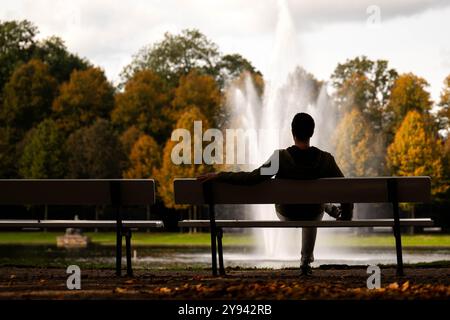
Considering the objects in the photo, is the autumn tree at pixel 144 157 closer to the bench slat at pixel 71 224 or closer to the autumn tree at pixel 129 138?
the autumn tree at pixel 129 138

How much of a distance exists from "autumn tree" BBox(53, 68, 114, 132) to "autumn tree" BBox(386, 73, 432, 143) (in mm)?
19314

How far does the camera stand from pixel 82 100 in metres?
60.4

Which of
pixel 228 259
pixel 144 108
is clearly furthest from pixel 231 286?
pixel 144 108

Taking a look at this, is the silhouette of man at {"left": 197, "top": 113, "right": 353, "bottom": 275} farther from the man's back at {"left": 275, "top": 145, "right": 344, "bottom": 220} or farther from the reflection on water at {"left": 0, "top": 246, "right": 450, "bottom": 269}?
the reflection on water at {"left": 0, "top": 246, "right": 450, "bottom": 269}

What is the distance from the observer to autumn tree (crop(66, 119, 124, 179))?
5372cm

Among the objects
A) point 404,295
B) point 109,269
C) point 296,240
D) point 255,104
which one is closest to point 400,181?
point 404,295

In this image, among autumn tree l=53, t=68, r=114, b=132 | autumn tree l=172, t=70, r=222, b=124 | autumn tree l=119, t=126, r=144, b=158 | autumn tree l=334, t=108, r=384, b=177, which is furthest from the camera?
autumn tree l=53, t=68, r=114, b=132

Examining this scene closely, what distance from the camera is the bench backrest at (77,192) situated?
9.22m

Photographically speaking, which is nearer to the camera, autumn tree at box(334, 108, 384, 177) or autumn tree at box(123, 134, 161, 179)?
autumn tree at box(334, 108, 384, 177)

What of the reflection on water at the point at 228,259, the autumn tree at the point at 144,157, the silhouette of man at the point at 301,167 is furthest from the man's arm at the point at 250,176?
the autumn tree at the point at 144,157

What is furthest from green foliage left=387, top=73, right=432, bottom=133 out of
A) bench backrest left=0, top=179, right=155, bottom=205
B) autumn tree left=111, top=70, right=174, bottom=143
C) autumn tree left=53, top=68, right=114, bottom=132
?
bench backrest left=0, top=179, right=155, bottom=205

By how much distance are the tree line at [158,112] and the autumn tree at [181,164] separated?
78 mm

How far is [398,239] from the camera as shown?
8969 mm

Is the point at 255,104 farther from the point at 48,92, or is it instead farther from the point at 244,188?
the point at 244,188
